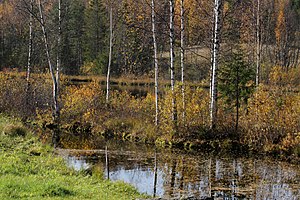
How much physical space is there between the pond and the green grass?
3.42 feet

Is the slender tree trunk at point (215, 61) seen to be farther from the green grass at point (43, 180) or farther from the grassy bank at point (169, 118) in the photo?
the green grass at point (43, 180)

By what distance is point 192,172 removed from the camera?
43.5ft

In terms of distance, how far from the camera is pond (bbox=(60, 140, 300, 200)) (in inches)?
431

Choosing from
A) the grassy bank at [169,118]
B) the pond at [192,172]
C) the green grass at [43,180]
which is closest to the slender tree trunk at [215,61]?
the grassy bank at [169,118]

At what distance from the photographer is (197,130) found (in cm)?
1800

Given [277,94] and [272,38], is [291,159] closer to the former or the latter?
[277,94]

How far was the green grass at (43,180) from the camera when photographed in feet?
26.8

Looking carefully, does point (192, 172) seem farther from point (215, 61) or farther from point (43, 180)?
point (43, 180)

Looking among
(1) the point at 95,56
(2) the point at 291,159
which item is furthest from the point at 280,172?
(1) the point at 95,56

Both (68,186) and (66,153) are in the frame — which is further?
(66,153)

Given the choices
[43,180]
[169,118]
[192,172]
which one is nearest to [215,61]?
[169,118]

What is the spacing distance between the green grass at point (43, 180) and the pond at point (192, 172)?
1.04m

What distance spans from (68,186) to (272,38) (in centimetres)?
5834

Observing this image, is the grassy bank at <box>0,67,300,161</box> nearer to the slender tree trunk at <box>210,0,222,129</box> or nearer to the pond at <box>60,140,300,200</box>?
the slender tree trunk at <box>210,0,222,129</box>
